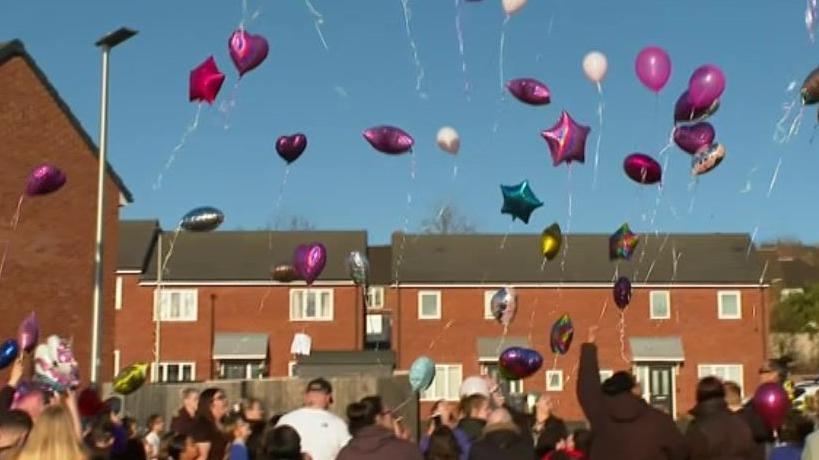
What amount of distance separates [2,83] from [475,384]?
23585 millimetres

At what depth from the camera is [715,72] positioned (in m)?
16.5

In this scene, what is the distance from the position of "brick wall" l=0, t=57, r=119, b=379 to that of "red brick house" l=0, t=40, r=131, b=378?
26 mm

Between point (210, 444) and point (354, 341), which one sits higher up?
point (354, 341)

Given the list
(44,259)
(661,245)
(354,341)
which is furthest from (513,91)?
(661,245)

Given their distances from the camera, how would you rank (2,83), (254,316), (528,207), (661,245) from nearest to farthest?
(528,207), (2,83), (254,316), (661,245)

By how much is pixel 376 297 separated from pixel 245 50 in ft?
140

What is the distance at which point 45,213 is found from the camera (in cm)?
3372

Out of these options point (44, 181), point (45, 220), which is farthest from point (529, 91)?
point (45, 220)

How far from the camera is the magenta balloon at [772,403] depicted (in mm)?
10417

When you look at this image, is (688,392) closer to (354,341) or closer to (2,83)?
(354,341)

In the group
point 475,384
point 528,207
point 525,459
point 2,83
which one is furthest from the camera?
point 2,83

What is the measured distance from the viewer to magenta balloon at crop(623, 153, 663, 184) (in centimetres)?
1831

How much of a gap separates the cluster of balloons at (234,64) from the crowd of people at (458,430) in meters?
7.35

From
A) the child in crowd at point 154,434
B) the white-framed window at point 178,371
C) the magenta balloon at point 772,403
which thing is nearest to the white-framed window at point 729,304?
the white-framed window at point 178,371
